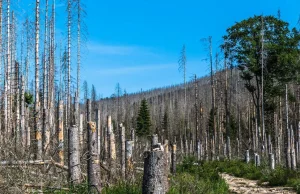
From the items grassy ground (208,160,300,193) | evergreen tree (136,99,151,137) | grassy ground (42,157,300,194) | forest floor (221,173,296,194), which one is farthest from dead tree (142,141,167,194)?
evergreen tree (136,99,151,137)

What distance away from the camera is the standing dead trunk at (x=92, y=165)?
750 centimetres

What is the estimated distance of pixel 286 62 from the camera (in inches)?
1048

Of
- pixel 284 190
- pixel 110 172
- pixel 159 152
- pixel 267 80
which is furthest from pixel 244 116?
pixel 159 152

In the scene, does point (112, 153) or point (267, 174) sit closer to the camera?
point (112, 153)

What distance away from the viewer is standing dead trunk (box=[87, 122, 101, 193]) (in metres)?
7.50

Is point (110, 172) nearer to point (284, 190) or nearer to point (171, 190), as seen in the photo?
point (171, 190)

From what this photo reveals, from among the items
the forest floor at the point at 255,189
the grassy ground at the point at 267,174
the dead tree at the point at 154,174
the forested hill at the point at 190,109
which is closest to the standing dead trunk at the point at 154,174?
the dead tree at the point at 154,174

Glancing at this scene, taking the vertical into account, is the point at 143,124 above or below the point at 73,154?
above

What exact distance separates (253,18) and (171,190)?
70.6 feet

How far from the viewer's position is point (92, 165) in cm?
780

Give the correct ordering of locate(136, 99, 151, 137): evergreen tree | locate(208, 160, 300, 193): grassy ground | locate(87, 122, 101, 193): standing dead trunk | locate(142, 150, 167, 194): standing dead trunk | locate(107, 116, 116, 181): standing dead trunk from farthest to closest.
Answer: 1. locate(136, 99, 151, 137): evergreen tree
2. locate(208, 160, 300, 193): grassy ground
3. locate(107, 116, 116, 181): standing dead trunk
4. locate(87, 122, 101, 193): standing dead trunk
5. locate(142, 150, 167, 194): standing dead trunk

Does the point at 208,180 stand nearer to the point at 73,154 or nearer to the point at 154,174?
the point at 73,154

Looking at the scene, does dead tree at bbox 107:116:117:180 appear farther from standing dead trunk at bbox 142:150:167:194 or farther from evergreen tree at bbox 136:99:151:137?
evergreen tree at bbox 136:99:151:137

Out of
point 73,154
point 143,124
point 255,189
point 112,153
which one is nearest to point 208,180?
point 255,189
